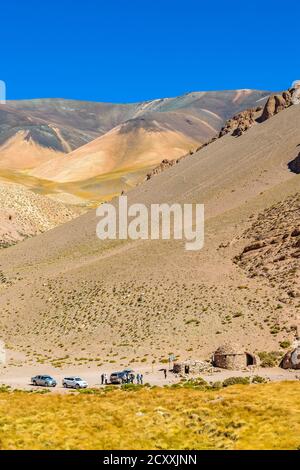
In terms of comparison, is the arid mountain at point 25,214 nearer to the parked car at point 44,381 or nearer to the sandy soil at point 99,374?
the sandy soil at point 99,374

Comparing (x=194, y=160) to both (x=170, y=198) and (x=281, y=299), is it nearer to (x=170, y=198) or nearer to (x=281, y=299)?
(x=170, y=198)

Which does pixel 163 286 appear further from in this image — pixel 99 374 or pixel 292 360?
pixel 292 360

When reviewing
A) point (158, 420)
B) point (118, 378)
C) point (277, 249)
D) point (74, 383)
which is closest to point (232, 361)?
point (118, 378)

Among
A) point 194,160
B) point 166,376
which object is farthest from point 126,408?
point 194,160

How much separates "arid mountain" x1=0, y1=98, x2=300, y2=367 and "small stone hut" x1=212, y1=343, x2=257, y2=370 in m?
3.02

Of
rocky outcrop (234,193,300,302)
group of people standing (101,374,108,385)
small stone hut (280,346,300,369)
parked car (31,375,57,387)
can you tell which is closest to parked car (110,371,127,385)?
group of people standing (101,374,108,385)

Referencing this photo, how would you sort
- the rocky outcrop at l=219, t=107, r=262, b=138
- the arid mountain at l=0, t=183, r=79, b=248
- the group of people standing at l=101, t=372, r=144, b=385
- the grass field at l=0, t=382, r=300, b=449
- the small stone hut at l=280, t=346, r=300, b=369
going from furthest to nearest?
the rocky outcrop at l=219, t=107, r=262, b=138 < the arid mountain at l=0, t=183, r=79, b=248 < the small stone hut at l=280, t=346, r=300, b=369 < the group of people standing at l=101, t=372, r=144, b=385 < the grass field at l=0, t=382, r=300, b=449

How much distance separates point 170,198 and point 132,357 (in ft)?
157

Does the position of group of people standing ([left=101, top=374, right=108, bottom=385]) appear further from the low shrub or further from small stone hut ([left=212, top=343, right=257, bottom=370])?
the low shrub

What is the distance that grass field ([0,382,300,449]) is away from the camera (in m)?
20.6

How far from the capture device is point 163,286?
5806 centimetres

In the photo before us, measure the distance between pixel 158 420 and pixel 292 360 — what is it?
16904 millimetres

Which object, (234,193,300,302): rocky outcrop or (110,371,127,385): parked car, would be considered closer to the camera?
(110,371,127,385): parked car

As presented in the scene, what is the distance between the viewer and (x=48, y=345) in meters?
51.2
